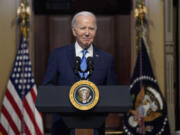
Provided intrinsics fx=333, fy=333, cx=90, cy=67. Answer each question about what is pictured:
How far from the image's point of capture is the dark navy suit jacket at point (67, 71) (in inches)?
99.8

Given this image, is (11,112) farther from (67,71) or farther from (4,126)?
(67,71)

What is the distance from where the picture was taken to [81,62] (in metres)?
2.46

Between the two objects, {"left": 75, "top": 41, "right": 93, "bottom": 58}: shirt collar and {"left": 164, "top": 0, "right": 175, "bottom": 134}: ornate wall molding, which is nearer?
{"left": 75, "top": 41, "right": 93, "bottom": 58}: shirt collar

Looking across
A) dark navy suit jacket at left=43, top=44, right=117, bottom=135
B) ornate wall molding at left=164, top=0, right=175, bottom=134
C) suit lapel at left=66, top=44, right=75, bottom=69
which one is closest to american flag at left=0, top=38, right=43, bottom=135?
ornate wall molding at left=164, top=0, right=175, bottom=134

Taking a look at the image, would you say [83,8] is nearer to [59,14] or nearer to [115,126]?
[59,14]

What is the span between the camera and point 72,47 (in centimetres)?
262

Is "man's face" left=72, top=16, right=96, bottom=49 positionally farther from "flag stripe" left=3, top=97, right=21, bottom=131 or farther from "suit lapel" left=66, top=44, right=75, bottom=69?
"flag stripe" left=3, top=97, right=21, bottom=131

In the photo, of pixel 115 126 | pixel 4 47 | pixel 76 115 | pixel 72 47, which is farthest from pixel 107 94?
pixel 115 126

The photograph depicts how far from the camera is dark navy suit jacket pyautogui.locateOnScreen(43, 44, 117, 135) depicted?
2535mm

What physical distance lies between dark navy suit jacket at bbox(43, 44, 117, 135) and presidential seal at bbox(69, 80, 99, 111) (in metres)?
0.31

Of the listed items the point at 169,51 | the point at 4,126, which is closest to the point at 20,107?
the point at 4,126

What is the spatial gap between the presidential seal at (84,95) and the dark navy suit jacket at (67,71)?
1.03 ft

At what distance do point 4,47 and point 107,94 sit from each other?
3.22 metres

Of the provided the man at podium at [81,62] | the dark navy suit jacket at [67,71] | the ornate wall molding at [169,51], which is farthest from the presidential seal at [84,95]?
the ornate wall molding at [169,51]
